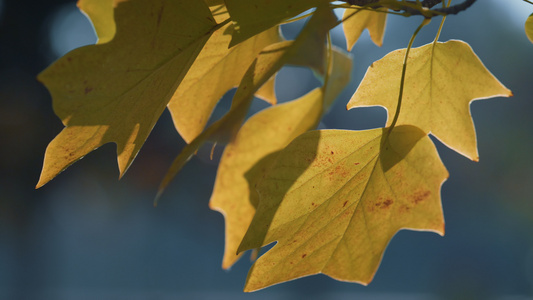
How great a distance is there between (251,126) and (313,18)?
0.33ft

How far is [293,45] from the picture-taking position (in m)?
0.28

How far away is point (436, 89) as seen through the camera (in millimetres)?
292

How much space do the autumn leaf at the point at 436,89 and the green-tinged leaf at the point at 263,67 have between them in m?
0.04

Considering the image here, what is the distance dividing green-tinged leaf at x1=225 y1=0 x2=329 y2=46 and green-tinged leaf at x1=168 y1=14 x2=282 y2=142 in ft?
0.21

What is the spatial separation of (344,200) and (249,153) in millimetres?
105

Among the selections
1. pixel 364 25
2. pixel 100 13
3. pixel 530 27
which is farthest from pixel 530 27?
pixel 100 13

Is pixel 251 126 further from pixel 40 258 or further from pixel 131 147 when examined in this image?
pixel 40 258

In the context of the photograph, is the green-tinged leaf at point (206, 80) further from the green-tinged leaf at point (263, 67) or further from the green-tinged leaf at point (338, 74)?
the green-tinged leaf at point (338, 74)

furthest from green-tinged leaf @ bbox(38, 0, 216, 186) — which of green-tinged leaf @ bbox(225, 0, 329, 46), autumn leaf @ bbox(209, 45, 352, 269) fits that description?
autumn leaf @ bbox(209, 45, 352, 269)

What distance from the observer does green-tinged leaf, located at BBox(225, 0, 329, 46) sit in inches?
8.5

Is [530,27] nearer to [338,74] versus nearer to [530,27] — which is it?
[530,27]

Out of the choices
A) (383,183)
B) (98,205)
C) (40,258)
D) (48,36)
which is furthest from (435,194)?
(40,258)

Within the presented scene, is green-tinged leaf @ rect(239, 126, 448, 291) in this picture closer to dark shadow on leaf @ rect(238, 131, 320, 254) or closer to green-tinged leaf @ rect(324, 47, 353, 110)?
dark shadow on leaf @ rect(238, 131, 320, 254)

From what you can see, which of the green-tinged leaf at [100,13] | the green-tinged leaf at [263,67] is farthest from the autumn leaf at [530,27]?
the green-tinged leaf at [100,13]
